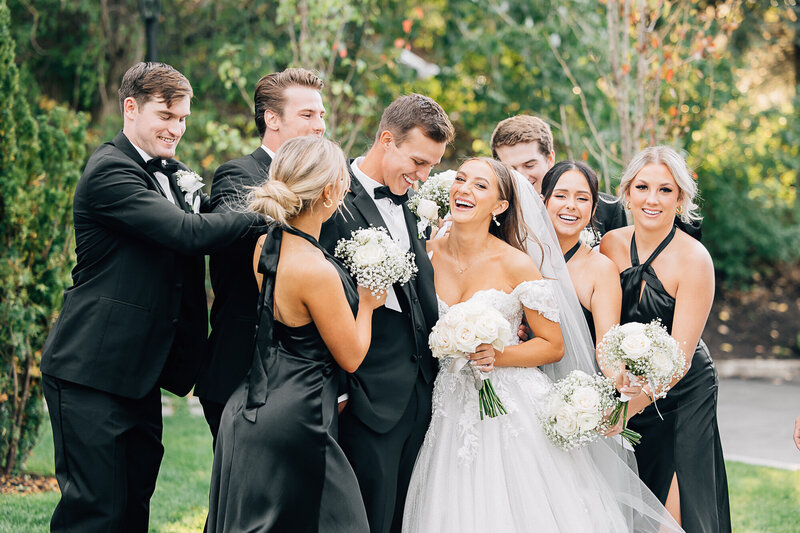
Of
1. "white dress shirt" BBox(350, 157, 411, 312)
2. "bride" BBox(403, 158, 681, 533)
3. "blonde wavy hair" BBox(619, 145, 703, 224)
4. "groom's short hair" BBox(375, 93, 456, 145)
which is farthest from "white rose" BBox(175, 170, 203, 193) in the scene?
"blonde wavy hair" BBox(619, 145, 703, 224)

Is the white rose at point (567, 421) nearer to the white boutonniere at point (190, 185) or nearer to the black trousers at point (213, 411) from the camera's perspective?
the black trousers at point (213, 411)

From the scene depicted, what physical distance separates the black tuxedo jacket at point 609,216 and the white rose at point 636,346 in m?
1.47

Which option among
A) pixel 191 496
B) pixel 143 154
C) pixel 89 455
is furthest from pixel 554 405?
pixel 191 496

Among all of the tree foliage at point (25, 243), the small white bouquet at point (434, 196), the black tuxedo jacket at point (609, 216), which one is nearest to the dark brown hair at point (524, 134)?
the black tuxedo jacket at point (609, 216)

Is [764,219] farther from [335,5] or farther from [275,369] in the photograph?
[275,369]

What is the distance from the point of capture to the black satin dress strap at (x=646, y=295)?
13.4 feet

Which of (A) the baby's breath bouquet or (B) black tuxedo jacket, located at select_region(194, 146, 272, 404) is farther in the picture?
(B) black tuxedo jacket, located at select_region(194, 146, 272, 404)

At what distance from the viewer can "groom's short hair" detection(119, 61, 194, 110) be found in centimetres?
378

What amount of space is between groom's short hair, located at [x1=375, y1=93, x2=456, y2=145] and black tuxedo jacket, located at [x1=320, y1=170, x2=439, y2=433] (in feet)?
1.11

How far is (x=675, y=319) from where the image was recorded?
13.2 feet

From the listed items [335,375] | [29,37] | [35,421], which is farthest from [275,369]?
[29,37]

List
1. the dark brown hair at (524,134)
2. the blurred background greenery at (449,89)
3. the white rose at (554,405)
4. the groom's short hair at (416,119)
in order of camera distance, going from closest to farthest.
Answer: the white rose at (554,405) → the groom's short hair at (416,119) → the dark brown hair at (524,134) → the blurred background greenery at (449,89)

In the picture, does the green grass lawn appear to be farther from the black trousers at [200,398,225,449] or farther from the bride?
the bride

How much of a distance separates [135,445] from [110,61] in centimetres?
1048
